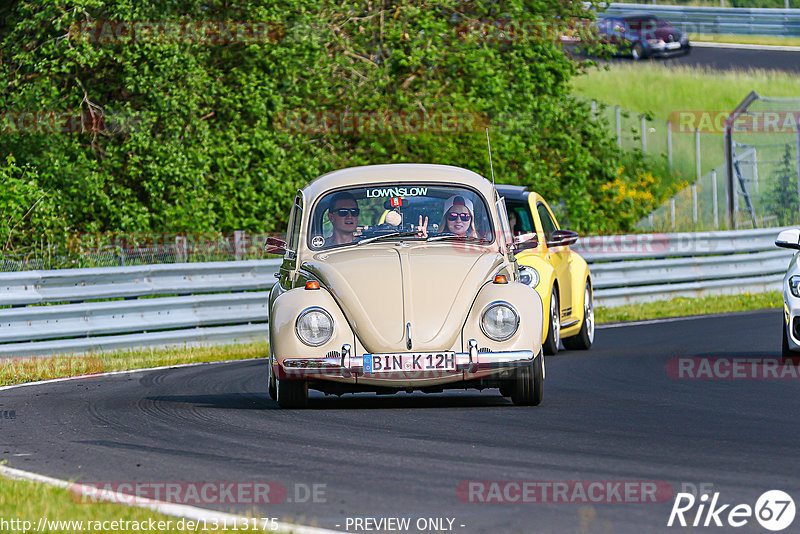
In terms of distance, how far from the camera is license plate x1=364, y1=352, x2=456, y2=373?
918 centimetres

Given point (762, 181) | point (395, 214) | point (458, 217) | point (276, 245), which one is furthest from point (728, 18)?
point (276, 245)

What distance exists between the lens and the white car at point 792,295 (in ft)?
41.5

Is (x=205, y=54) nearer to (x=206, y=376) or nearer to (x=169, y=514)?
(x=206, y=376)

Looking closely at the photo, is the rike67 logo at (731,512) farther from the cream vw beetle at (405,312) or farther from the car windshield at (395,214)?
the car windshield at (395,214)

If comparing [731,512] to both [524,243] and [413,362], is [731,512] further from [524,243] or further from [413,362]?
[524,243]

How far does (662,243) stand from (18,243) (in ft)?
33.8

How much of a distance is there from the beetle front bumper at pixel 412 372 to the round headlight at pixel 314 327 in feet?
0.43

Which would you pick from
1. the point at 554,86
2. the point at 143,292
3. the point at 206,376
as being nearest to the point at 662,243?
the point at 554,86

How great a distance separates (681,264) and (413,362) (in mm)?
14911

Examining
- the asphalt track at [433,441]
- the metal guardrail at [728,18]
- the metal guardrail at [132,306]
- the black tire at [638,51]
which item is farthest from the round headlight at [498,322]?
the metal guardrail at [728,18]

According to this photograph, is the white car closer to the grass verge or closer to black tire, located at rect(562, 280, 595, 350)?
black tire, located at rect(562, 280, 595, 350)

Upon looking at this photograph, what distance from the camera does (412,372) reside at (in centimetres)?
918

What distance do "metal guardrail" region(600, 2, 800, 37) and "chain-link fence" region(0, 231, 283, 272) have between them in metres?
35.1

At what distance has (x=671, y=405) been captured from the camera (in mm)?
9883
